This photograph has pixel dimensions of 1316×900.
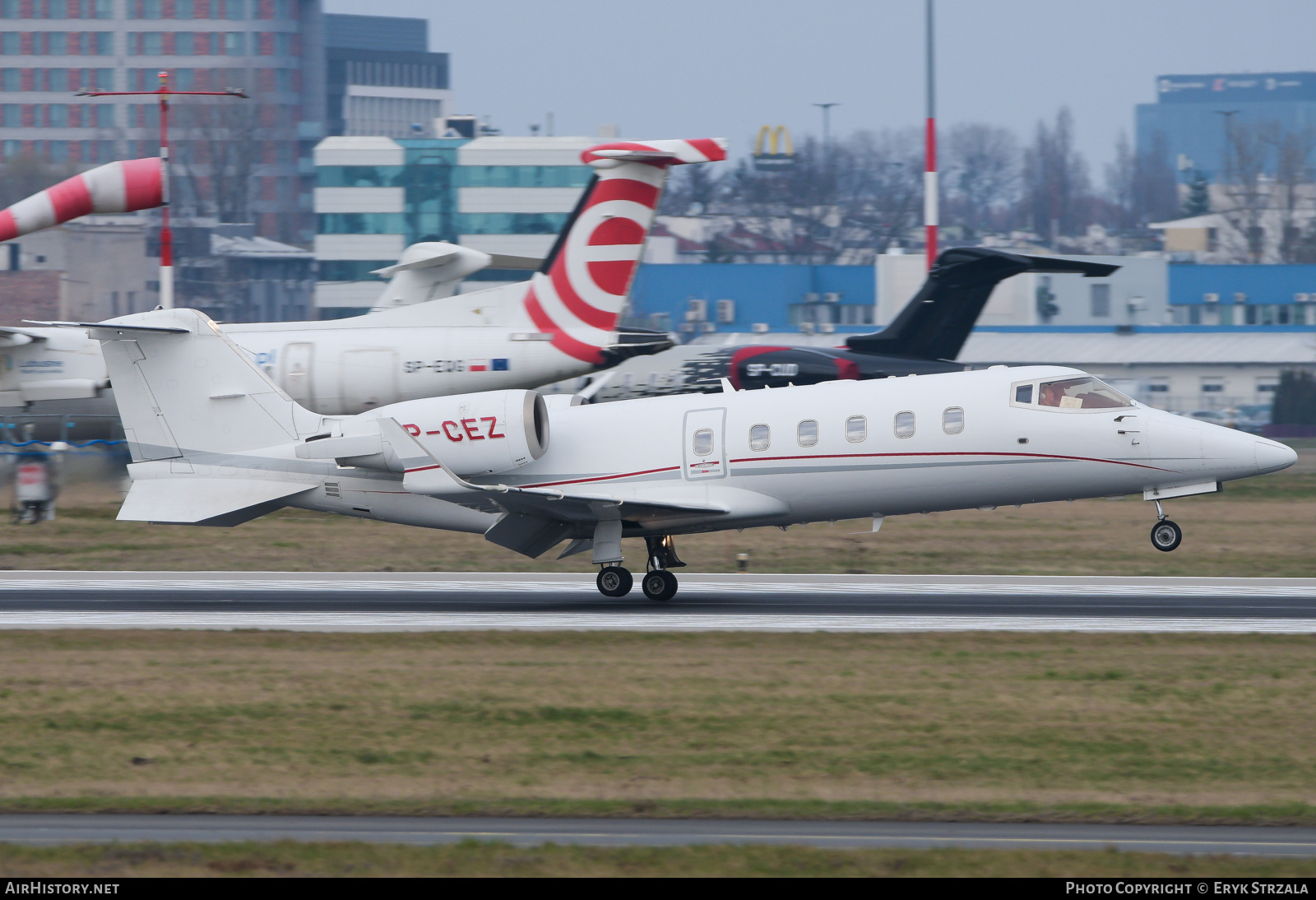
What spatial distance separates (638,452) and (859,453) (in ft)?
10.8

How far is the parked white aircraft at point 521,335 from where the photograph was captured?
25031 mm

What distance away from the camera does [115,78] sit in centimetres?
Result: 13888

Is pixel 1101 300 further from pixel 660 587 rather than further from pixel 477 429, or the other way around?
pixel 477 429

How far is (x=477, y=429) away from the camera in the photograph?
21.9 metres

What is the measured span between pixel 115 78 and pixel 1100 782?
142558mm

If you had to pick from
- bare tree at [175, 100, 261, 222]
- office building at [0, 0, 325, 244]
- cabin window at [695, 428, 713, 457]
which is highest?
office building at [0, 0, 325, 244]

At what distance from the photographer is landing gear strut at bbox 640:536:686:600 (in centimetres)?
2261

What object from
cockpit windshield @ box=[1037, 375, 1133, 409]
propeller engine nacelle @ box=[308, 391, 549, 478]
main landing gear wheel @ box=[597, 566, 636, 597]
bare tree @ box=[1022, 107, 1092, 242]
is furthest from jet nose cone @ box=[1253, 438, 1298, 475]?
bare tree @ box=[1022, 107, 1092, 242]

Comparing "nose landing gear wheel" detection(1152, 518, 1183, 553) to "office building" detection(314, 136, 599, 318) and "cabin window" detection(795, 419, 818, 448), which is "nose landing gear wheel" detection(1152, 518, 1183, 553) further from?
"office building" detection(314, 136, 599, 318)

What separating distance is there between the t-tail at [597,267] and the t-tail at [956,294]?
5.76 metres

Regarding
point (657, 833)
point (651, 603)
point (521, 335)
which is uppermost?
point (521, 335)

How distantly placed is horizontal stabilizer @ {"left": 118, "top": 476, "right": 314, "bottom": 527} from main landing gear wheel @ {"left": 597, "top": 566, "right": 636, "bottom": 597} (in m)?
4.69

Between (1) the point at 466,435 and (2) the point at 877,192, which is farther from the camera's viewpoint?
(2) the point at 877,192

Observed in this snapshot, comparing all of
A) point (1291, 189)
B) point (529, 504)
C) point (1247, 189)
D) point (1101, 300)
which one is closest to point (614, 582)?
point (529, 504)
